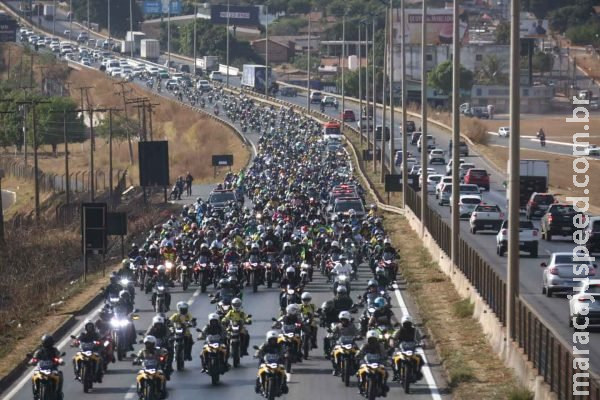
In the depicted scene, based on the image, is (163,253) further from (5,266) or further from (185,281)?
(5,266)

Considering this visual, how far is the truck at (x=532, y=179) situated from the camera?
75000 millimetres

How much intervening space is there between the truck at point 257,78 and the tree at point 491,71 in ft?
92.3

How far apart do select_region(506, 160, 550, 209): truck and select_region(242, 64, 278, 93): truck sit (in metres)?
87.7

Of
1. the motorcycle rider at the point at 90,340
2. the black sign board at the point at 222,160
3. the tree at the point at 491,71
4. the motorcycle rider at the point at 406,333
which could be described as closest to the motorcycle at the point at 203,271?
the motorcycle rider at the point at 90,340

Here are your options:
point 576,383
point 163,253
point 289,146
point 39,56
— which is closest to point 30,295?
point 163,253

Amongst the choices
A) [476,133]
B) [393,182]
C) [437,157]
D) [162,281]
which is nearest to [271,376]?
[162,281]

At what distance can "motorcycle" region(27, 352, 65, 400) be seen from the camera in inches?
961

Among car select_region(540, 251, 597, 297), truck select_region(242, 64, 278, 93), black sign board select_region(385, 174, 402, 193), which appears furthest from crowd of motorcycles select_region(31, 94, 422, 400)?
truck select_region(242, 64, 278, 93)

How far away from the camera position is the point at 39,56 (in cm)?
19362

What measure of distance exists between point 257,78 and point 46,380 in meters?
141

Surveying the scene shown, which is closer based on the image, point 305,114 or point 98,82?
point 305,114

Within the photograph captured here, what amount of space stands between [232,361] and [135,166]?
10160 centimetres

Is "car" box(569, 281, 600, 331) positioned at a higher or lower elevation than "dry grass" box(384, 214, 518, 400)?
higher

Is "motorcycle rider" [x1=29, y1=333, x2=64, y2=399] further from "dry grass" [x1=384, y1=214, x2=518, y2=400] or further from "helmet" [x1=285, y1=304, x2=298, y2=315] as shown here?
"dry grass" [x1=384, y1=214, x2=518, y2=400]
